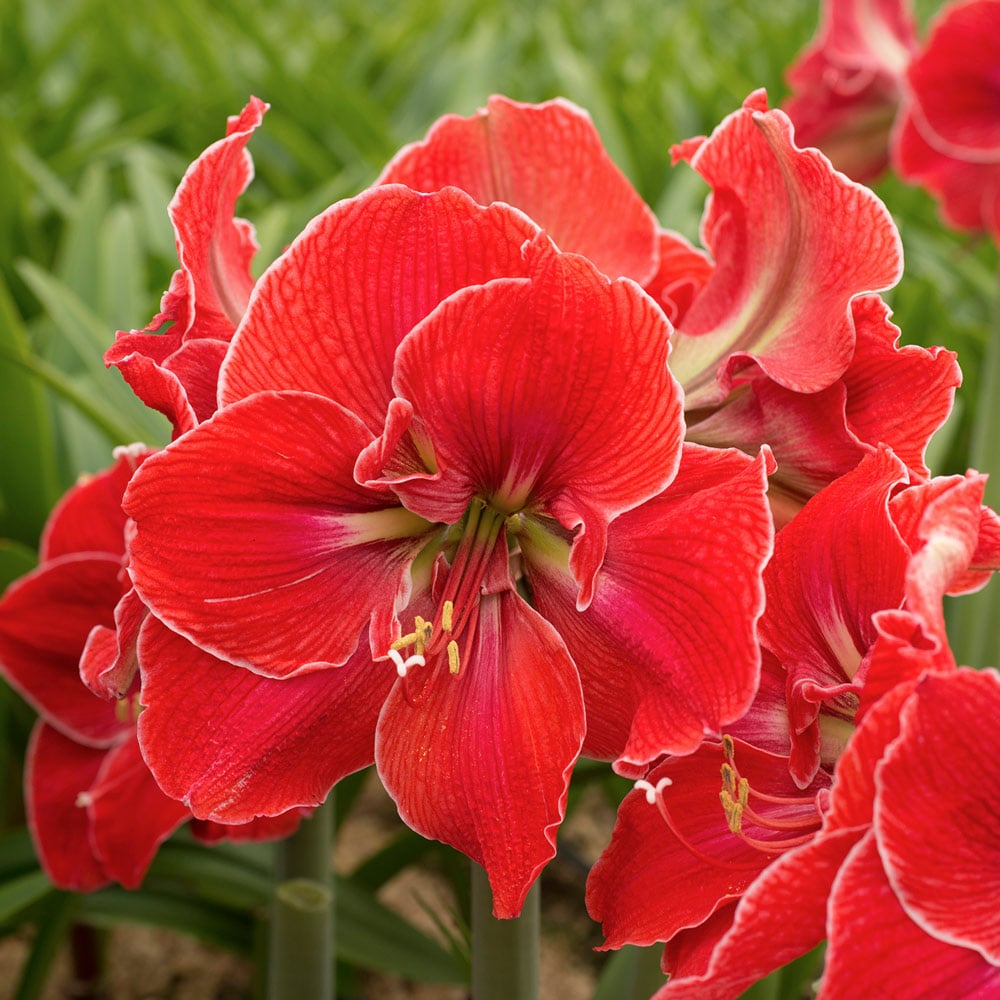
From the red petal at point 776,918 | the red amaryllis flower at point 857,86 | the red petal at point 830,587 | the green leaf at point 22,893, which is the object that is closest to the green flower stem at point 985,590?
the red amaryllis flower at point 857,86

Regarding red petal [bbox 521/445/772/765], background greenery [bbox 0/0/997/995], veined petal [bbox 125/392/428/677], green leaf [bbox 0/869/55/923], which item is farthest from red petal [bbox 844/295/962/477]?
green leaf [bbox 0/869/55/923]

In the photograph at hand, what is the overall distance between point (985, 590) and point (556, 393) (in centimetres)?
72

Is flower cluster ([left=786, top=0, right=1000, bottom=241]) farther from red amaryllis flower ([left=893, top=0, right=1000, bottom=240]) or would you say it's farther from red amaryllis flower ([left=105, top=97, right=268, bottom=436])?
red amaryllis flower ([left=105, top=97, right=268, bottom=436])

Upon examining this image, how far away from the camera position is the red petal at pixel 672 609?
46cm

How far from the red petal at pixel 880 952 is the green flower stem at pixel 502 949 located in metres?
0.21

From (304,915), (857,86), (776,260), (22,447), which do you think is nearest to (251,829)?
(304,915)

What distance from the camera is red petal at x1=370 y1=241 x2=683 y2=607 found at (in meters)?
0.49

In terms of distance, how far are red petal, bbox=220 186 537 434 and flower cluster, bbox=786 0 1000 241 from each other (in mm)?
808

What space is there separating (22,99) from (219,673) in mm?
2015

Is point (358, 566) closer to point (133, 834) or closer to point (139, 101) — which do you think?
point (133, 834)

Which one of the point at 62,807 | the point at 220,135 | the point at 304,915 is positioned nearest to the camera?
the point at 304,915

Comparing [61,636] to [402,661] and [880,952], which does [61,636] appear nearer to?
[402,661]

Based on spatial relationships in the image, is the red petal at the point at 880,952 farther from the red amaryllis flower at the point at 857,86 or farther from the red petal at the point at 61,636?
the red amaryllis flower at the point at 857,86

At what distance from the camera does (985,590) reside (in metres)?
1.11
